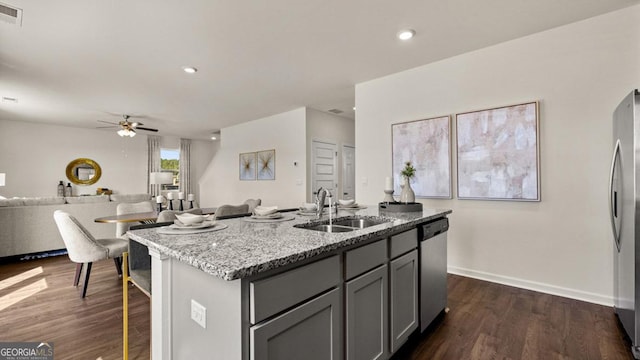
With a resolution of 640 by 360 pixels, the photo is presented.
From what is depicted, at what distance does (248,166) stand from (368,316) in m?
6.01

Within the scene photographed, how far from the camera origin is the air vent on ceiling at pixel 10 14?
7.69 feet

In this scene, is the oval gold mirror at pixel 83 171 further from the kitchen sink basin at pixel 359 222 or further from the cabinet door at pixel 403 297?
the cabinet door at pixel 403 297

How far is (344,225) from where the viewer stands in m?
2.16

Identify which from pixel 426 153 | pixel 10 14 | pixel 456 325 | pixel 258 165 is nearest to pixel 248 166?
pixel 258 165

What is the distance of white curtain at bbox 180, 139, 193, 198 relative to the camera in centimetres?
934

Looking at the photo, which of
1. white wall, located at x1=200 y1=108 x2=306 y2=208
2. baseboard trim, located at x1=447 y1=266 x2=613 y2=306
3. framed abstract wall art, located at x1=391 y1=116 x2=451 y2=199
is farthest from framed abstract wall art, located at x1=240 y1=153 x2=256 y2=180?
baseboard trim, located at x1=447 y1=266 x2=613 y2=306

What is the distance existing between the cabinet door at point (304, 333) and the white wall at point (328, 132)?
14.6 ft

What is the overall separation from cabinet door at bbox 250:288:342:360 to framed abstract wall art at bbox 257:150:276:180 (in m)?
5.24

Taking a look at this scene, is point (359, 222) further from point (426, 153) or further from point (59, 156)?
point (59, 156)

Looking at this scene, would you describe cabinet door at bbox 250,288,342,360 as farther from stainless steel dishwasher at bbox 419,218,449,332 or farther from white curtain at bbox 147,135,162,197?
white curtain at bbox 147,135,162,197

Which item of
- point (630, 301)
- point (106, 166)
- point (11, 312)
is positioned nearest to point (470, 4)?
point (630, 301)

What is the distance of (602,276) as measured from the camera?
8.64ft

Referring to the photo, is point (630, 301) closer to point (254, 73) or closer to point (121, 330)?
point (121, 330)

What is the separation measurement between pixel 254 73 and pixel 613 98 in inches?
153
